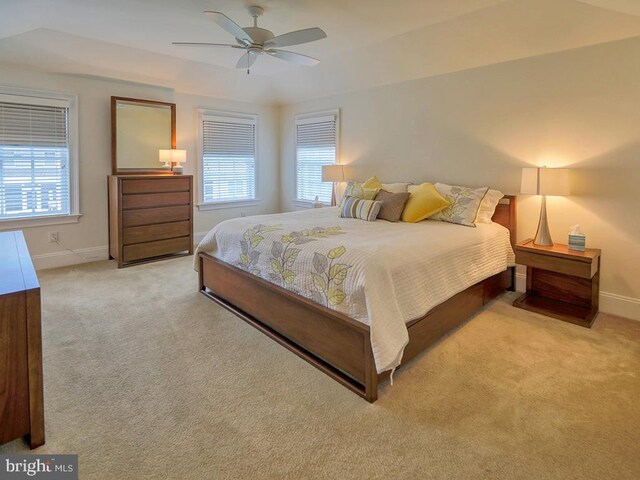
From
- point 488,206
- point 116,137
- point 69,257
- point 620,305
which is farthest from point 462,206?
point 69,257

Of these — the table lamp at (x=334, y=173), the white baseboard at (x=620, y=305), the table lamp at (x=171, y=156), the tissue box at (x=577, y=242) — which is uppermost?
the table lamp at (x=171, y=156)

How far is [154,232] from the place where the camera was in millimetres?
4742

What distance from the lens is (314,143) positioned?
19.3ft

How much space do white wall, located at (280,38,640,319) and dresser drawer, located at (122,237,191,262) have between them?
A: 2936mm

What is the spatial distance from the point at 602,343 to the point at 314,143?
14.6 feet

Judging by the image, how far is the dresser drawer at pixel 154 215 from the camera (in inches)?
177

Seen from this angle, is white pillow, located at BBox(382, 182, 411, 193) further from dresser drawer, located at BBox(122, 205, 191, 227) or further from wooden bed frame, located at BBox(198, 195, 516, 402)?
dresser drawer, located at BBox(122, 205, 191, 227)

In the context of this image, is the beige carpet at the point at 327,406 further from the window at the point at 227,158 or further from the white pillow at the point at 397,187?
the window at the point at 227,158

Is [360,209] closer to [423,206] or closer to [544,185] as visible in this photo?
[423,206]

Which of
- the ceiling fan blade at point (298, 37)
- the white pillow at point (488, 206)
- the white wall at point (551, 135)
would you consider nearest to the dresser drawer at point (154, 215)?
the ceiling fan blade at point (298, 37)

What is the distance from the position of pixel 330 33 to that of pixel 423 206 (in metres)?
1.97

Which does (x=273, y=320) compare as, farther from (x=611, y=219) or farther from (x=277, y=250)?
(x=611, y=219)

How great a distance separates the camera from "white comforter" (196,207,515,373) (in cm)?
209

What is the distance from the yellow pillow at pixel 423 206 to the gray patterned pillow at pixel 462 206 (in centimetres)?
6
